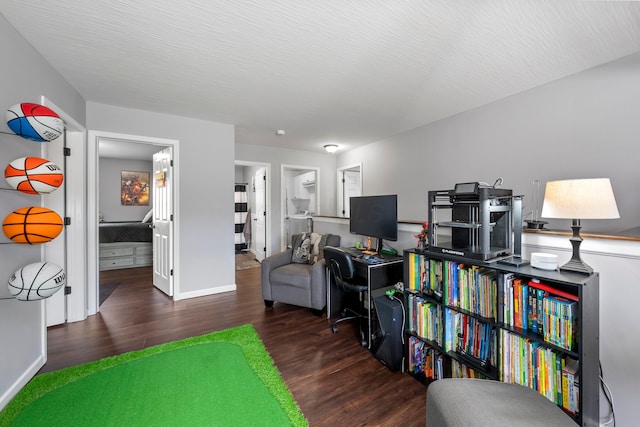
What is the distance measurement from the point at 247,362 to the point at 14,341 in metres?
1.53

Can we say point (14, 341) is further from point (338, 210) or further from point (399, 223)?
point (338, 210)

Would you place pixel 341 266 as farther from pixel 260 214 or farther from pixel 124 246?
pixel 124 246

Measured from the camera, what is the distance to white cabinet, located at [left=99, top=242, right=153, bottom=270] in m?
4.76

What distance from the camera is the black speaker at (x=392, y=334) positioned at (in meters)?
1.90

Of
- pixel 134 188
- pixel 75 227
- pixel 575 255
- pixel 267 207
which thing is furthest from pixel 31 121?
pixel 134 188

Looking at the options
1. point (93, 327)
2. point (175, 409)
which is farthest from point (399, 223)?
point (93, 327)

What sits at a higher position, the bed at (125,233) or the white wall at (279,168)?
the white wall at (279,168)

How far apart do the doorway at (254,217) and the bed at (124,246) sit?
1.78m

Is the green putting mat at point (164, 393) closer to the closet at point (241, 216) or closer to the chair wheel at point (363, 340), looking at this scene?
the chair wheel at point (363, 340)

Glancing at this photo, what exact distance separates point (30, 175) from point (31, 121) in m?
0.32

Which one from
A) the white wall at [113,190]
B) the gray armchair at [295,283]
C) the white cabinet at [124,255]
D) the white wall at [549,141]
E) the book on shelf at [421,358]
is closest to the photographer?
the book on shelf at [421,358]

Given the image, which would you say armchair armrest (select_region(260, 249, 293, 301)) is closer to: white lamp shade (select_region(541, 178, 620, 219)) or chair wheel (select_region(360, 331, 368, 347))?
chair wheel (select_region(360, 331, 368, 347))

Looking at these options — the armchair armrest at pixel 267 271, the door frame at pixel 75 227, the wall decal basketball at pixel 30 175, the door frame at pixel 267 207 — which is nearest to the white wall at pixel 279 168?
the door frame at pixel 267 207

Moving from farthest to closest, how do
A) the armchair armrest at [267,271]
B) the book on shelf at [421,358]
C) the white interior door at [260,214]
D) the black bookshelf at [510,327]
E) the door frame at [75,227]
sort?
the white interior door at [260,214]
the armchair armrest at [267,271]
the door frame at [75,227]
the book on shelf at [421,358]
the black bookshelf at [510,327]
